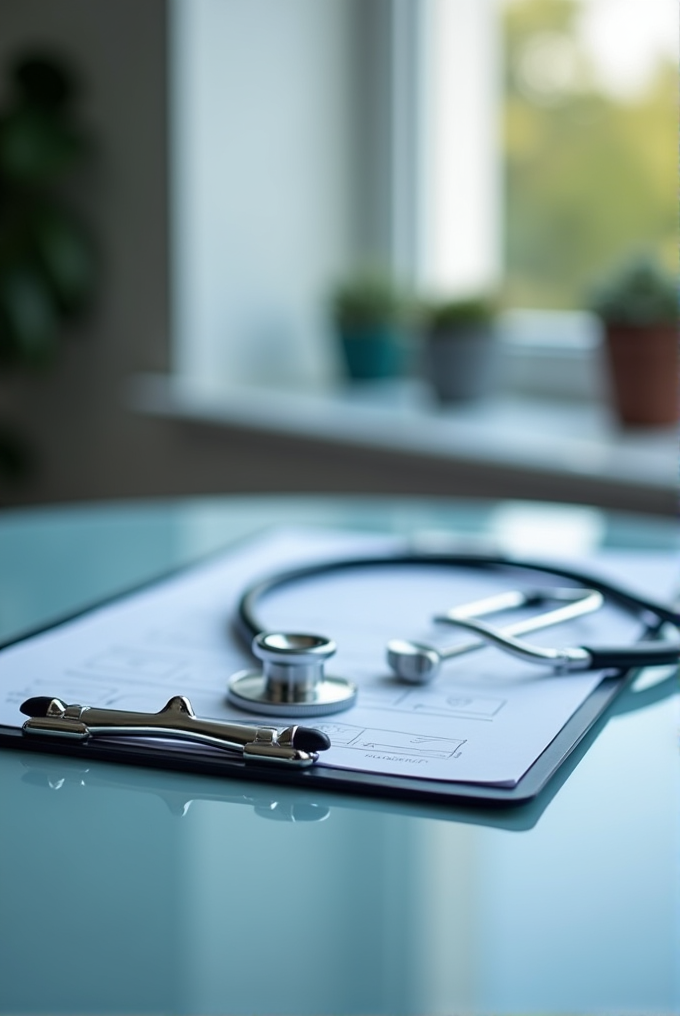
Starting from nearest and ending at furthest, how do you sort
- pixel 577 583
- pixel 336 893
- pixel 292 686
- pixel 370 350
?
pixel 336 893, pixel 292 686, pixel 577 583, pixel 370 350

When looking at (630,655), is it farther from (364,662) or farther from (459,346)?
(459,346)

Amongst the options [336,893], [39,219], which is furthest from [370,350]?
[336,893]

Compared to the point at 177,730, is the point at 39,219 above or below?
above

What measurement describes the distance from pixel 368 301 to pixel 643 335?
1.89ft

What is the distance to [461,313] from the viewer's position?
1.93 metres

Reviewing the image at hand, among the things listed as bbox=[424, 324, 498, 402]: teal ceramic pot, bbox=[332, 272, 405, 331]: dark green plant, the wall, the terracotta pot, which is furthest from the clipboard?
the wall

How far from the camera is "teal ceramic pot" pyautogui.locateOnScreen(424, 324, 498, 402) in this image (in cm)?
194

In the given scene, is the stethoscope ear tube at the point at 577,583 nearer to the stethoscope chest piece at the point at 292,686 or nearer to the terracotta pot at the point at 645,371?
the stethoscope chest piece at the point at 292,686

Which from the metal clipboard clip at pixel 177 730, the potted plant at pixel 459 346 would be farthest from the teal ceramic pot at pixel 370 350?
the metal clipboard clip at pixel 177 730

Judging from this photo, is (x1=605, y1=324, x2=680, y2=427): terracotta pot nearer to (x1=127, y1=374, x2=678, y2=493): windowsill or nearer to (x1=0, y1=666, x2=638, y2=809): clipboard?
(x1=127, y1=374, x2=678, y2=493): windowsill

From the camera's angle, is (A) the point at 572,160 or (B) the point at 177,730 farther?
(A) the point at 572,160

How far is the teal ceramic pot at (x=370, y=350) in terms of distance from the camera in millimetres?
2172

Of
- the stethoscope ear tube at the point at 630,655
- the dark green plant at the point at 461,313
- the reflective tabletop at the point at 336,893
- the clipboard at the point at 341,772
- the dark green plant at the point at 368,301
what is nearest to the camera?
the reflective tabletop at the point at 336,893

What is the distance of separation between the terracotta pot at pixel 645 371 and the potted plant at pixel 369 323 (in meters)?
0.52
